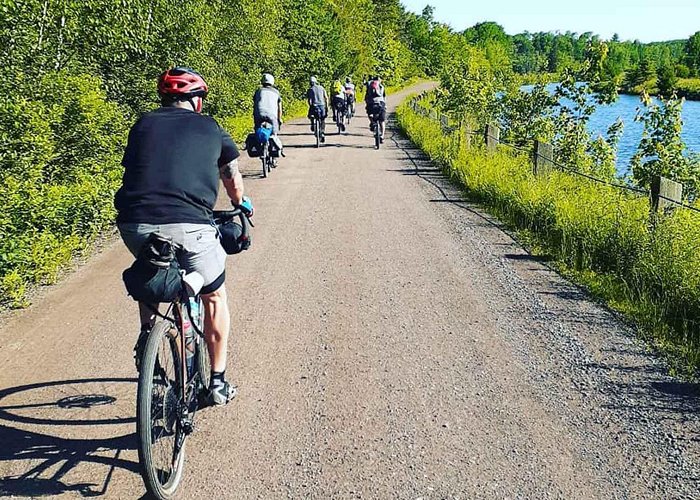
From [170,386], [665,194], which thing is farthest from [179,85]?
[665,194]

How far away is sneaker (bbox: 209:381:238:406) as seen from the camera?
4.45 meters

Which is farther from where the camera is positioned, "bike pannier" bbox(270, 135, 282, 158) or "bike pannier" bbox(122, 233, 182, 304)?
"bike pannier" bbox(270, 135, 282, 158)

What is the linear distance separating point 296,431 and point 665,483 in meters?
2.04

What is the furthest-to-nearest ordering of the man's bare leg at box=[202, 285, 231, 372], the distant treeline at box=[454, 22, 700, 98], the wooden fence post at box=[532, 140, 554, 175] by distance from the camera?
1. the distant treeline at box=[454, 22, 700, 98]
2. the wooden fence post at box=[532, 140, 554, 175]
3. the man's bare leg at box=[202, 285, 231, 372]

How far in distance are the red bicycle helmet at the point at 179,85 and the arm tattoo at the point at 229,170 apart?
410 millimetres

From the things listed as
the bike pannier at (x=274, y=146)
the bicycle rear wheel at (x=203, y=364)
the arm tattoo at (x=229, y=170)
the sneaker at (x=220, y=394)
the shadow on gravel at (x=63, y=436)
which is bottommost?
the shadow on gravel at (x=63, y=436)

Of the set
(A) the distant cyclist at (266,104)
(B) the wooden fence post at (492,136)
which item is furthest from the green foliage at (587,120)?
(A) the distant cyclist at (266,104)

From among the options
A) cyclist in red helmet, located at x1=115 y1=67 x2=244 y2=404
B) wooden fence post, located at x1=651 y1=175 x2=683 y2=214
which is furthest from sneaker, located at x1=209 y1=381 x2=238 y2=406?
wooden fence post, located at x1=651 y1=175 x2=683 y2=214

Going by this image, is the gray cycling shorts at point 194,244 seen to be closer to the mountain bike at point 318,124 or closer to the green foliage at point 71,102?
the green foliage at point 71,102

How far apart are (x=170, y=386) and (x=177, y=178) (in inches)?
42.0

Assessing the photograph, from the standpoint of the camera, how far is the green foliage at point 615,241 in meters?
6.10

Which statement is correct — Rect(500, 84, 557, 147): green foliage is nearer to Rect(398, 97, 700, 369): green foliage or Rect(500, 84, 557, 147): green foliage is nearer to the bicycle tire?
Rect(398, 97, 700, 369): green foliage

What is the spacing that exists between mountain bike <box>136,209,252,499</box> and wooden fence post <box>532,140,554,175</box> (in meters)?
7.98

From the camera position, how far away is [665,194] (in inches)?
289
